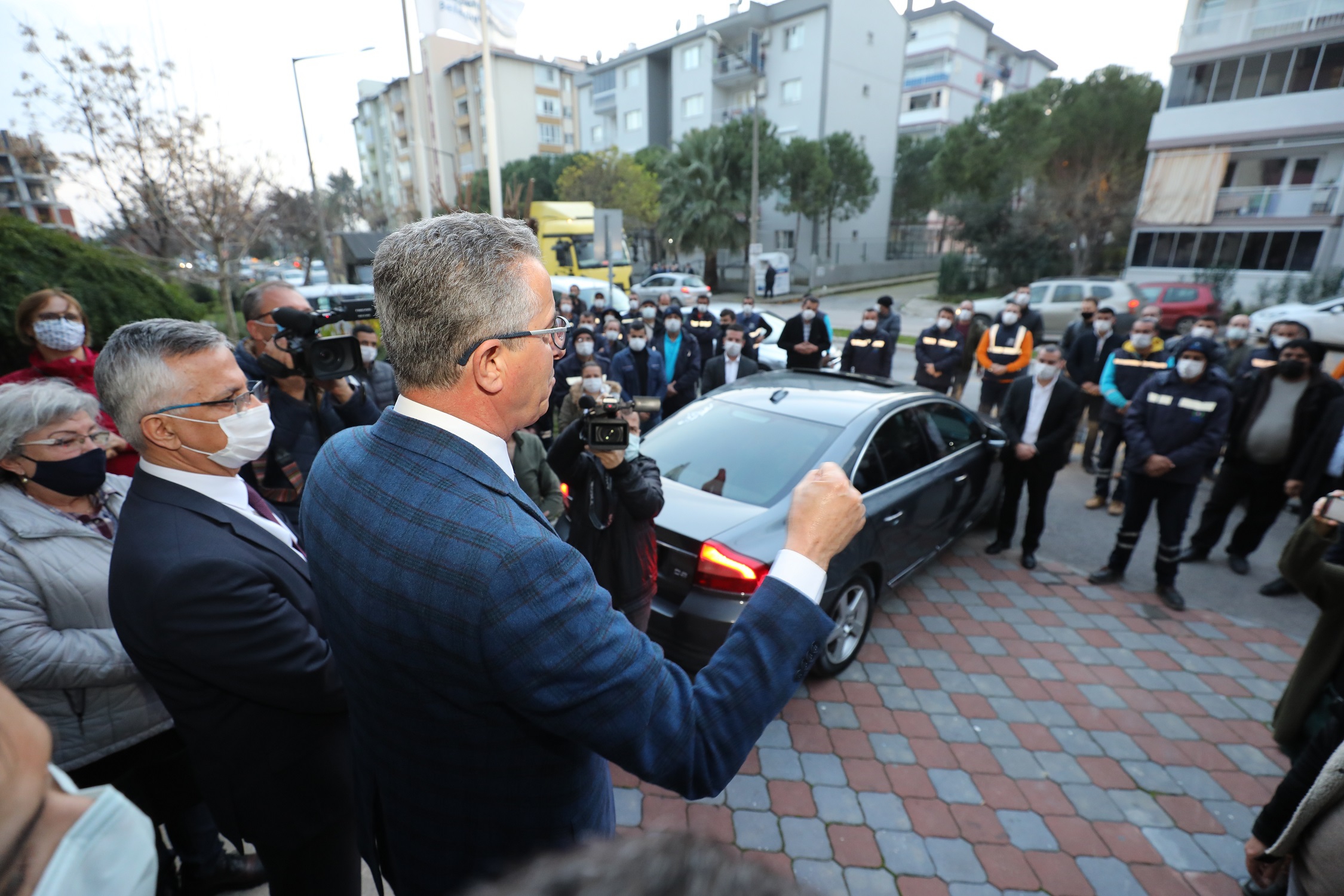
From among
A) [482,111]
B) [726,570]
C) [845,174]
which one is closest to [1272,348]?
[726,570]

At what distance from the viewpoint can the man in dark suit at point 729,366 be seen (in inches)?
322

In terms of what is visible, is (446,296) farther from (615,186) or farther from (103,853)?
(615,186)

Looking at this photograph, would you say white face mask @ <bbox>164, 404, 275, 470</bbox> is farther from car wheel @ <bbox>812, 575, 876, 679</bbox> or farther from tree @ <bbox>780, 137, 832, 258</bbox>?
tree @ <bbox>780, 137, 832, 258</bbox>

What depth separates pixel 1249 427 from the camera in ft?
16.8

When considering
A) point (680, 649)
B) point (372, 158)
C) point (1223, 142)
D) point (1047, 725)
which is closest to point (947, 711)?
point (1047, 725)

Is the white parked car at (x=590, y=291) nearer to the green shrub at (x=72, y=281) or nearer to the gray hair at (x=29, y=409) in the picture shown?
the green shrub at (x=72, y=281)

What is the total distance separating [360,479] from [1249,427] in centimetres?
660

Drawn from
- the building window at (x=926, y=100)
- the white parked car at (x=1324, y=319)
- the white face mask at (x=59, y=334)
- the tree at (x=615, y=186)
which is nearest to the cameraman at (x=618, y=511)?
the white face mask at (x=59, y=334)

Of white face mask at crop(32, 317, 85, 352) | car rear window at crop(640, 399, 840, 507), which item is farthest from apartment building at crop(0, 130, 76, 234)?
car rear window at crop(640, 399, 840, 507)

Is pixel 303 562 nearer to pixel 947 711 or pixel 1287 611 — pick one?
pixel 947 711

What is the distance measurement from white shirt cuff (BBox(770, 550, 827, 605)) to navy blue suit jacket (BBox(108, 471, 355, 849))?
131 cm

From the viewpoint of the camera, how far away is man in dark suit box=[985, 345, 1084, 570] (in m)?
5.28

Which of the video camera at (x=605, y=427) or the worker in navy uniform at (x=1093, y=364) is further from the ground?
the video camera at (x=605, y=427)

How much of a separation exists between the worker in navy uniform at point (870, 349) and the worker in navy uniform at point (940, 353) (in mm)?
445
